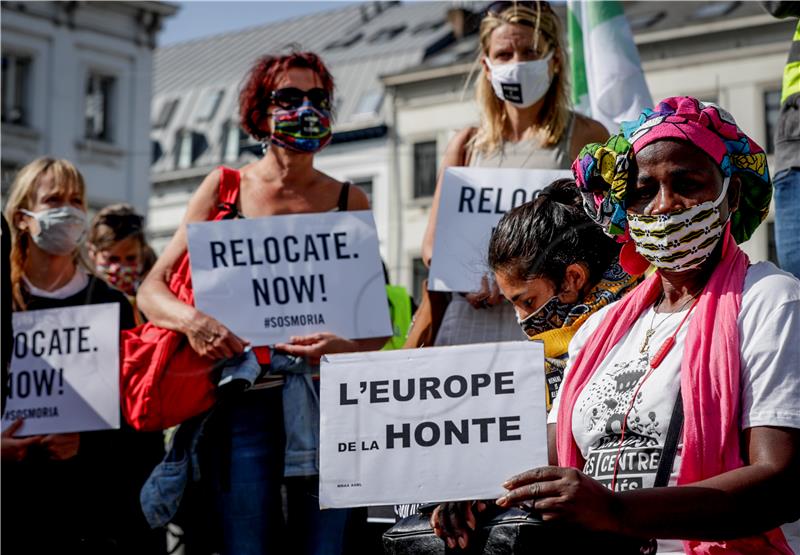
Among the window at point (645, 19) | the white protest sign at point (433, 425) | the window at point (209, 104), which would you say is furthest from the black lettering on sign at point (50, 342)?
the window at point (209, 104)

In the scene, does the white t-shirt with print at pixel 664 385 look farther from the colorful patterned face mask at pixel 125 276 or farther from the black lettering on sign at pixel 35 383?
the colorful patterned face mask at pixel 125 276

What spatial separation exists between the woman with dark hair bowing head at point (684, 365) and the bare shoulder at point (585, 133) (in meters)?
1.54

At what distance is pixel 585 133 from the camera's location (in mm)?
4895

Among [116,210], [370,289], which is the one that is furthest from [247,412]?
[116,210]

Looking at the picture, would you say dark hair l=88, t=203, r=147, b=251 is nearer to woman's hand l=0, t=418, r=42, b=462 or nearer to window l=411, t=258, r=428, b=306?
woman's hand l=0, t=418, r=42, b=462

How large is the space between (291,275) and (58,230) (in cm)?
146

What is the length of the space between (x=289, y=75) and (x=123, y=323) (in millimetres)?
1302

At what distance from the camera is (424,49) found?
4006cm

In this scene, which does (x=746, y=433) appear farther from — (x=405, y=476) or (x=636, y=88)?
(x=636, y=88)

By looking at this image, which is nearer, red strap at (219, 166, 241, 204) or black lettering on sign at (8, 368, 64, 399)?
red strap at (219, 166, 241, 204)

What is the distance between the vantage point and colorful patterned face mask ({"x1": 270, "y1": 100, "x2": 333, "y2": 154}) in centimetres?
507

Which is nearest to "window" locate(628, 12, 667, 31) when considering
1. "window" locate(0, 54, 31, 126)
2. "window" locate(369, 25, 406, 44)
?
"window" locate(369, 25, 406, 44)

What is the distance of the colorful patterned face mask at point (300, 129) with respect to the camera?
507 centimetres

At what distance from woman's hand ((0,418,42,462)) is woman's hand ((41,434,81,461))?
0.08 m
